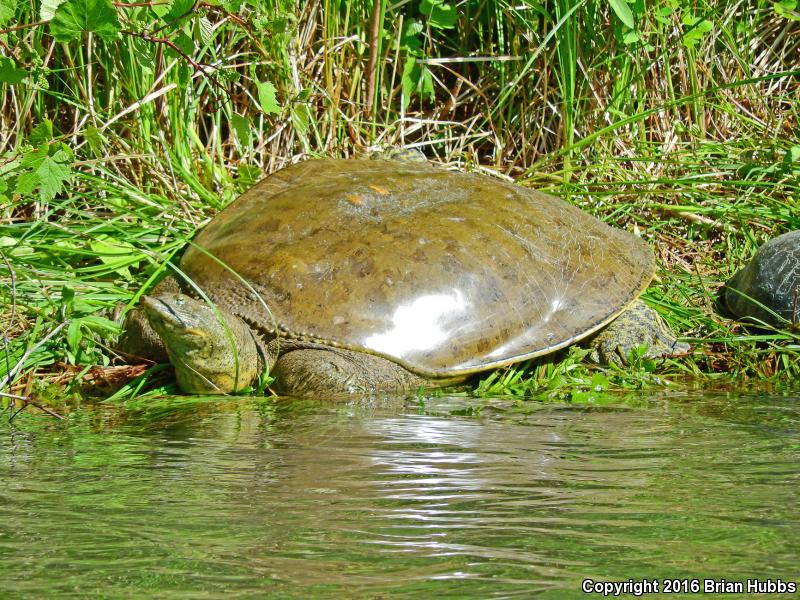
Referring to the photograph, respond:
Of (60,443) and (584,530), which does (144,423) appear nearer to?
(60,443)

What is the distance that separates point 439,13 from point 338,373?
8.72 ft

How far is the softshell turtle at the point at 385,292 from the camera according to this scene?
13.1 ft

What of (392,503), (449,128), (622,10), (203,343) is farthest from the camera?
(449,128)

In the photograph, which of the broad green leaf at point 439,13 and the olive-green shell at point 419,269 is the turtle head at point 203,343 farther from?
the broad green leaf at point 439,13

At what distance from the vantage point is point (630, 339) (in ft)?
14.8

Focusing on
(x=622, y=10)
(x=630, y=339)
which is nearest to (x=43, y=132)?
(x=630, y=339)

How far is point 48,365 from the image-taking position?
418 centimetres

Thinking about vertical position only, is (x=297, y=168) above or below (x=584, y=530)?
above

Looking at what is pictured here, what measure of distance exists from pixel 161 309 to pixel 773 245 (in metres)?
2.87

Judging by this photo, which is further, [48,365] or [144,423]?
Answer: [48,365]

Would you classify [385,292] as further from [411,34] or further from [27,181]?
[411,34]

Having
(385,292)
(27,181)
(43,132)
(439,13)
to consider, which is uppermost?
(439,13)

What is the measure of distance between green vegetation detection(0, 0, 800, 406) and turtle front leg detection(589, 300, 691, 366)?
100 millimetres

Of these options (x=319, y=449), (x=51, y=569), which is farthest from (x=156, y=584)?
(x=319, y=449)
